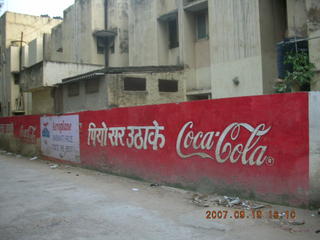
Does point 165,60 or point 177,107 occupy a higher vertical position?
point 165,60

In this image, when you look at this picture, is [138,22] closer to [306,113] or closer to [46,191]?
[46,191]

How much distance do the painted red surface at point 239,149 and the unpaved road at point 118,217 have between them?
0.43 m

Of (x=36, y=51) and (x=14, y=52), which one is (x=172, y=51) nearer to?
(x=36, y=51)

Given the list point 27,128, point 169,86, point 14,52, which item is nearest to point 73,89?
point 27,128

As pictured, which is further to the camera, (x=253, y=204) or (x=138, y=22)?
(x=138, y=22)

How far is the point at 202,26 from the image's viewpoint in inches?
646

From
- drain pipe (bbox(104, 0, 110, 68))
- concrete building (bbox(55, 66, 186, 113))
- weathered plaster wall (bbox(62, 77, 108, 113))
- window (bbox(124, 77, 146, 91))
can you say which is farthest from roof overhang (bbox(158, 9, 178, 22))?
drain pipe (bbox(104, 0, 110, 68))

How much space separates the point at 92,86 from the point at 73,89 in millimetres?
2313

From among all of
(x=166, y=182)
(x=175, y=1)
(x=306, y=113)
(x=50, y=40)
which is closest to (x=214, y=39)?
(x=175, y=1)

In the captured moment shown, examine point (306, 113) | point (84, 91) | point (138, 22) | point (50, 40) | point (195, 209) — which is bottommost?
point (195, 209)

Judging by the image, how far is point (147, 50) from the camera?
18.9m

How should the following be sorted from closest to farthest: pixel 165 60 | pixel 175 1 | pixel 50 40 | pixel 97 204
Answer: pixel 97 204
pixel 175 1
pixel 165 60
pixel 50 40

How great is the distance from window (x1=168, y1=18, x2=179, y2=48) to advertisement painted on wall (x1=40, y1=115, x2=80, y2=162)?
7362mm

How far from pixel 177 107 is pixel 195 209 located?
2816mm
